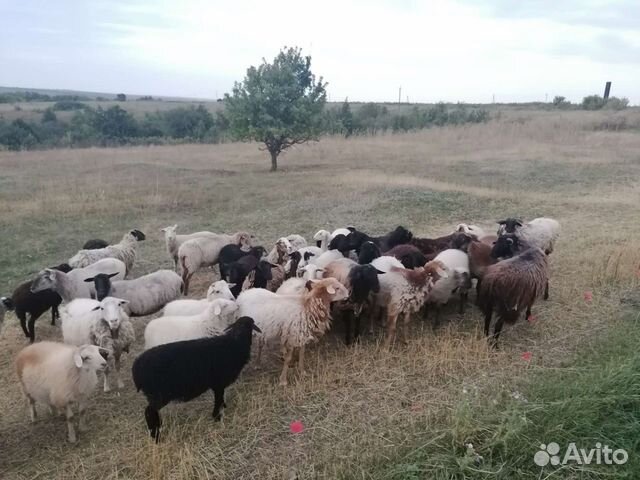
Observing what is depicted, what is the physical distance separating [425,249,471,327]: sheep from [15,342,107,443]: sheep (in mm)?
4250

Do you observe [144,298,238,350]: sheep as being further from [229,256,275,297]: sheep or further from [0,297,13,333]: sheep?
[0,297,13,333]: sheep

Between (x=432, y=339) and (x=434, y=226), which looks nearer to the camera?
(x=432, y=339)

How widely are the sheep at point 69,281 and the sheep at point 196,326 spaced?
2.29 metres

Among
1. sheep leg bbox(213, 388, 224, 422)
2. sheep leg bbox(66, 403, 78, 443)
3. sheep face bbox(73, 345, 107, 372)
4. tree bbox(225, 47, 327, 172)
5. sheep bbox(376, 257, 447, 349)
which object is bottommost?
sheep leg bbox(66, 403, 78, 443)

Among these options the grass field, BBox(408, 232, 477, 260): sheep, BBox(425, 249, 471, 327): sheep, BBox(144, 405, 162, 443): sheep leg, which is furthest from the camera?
BBox(408, 232, 477, 260): sheep

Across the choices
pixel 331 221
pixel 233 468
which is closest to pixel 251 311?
pixel 233 468

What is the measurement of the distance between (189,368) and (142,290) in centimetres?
270

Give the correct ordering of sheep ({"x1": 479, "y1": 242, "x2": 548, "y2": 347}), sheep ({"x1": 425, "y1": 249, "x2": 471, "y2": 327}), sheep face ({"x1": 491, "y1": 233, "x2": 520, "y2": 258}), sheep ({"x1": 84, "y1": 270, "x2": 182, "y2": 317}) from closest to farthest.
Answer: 1. sheep ({"x1": 479, "y1": 242, "x2": 548, "y2": 347})
2. sheep ({"x1": 84, "y1": 270, "x2": 182, "y2": 317})
3. sheep ({"x1": 425, "y1": 249, "x2": 471, "y2": 327})
4. sheep face ({"x1": 491, "y1": 233, "x2": 520, "y2": 258})

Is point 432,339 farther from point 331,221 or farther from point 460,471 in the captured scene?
point 331,221

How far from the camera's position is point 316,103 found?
979 inches

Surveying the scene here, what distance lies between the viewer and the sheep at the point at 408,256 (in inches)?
282

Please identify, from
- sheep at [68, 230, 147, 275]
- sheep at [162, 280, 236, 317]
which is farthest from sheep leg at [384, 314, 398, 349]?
sheep at [68, 230, 147, 275]

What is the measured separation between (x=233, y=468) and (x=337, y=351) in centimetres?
229

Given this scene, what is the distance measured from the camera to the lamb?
5.50 m
